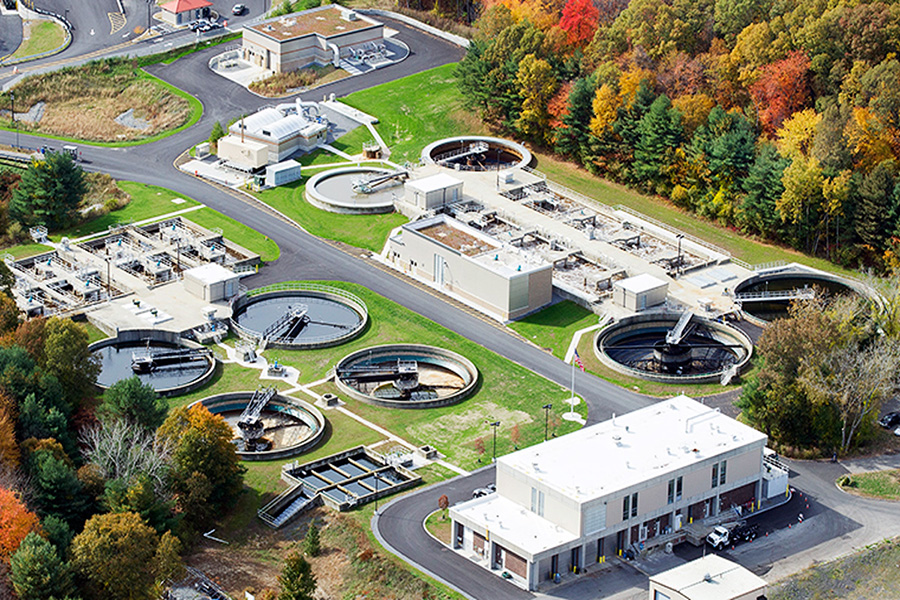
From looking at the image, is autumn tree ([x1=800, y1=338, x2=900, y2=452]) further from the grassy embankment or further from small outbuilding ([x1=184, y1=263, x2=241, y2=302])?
the grassy embankment

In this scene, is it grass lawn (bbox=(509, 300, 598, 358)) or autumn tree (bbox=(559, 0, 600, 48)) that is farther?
autumn tree (bbox=(559, 0, 600, 48))

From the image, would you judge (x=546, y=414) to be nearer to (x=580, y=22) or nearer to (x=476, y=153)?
(x=476, y=153)

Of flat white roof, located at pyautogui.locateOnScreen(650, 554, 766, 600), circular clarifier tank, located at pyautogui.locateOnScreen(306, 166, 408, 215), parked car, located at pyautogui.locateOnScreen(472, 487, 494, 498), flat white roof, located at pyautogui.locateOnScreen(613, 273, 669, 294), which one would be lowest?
parked car, located at pyautogui.locateOnScreen(472, 487, 494, 498)

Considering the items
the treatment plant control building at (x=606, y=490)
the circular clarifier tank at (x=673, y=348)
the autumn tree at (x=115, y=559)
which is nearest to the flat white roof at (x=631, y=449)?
the treatment plant control building at (x=606, y=490)

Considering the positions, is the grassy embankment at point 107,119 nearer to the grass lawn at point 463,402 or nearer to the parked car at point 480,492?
the grass lawn at point 463,402

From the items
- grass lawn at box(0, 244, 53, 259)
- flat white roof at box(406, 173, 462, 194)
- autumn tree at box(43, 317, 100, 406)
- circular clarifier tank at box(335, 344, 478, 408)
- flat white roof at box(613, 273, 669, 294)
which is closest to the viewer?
autumn tree at box(43, 317, 100, 406)

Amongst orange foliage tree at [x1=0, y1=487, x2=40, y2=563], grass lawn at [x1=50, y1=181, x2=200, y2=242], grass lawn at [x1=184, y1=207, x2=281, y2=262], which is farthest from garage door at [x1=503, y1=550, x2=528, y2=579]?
grass lawn at [x1=50, y1=181, x2=200, y2=242]

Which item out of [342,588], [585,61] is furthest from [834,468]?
[585,61]
